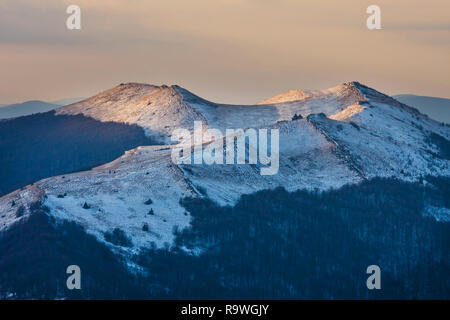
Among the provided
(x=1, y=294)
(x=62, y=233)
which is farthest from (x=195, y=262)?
(x=1, y=294)

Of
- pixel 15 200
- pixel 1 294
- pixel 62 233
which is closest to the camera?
pixel 1 294

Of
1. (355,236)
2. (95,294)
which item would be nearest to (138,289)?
(95,294)

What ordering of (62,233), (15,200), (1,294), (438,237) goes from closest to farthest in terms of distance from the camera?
(1,294) → (62,233) → (15,200) → (438,237)

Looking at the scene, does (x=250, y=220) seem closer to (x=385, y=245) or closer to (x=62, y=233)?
(x=385, y=245)

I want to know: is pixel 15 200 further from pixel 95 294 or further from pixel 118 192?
pixel 95 294

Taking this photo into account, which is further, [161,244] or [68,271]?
[161,244]

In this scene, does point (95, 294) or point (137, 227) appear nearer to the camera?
point (95, 294)
